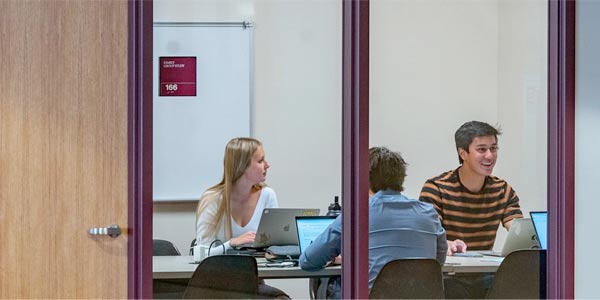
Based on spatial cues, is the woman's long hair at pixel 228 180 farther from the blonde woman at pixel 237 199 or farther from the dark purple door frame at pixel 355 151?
the dark purple door frame at pixel 355 151

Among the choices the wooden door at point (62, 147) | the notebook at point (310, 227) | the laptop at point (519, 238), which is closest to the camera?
the wooden door at point (62, 147)

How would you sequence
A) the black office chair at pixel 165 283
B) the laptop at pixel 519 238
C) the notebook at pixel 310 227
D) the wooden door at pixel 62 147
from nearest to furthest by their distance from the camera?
the wooden door at pixel 62 147
the black office chair at pixel 165 283
the notebook at pixel 310 227
the laptop at pixel 519 238

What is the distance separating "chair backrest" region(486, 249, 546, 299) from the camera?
4270mm

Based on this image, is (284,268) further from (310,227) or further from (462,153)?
(462,153)

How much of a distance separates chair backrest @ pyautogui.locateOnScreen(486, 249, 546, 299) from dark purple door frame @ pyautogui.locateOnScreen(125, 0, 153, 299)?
4.91ft

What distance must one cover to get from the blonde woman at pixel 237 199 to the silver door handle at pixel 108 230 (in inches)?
13.6

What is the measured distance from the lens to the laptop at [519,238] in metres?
4.24

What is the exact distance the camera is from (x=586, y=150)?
13.6ft

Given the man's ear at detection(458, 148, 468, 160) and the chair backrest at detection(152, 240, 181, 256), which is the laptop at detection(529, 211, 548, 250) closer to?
the man's ear at detection(458, 148, 468, 160)

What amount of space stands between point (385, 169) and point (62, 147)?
134cm

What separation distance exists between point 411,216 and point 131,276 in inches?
47.3

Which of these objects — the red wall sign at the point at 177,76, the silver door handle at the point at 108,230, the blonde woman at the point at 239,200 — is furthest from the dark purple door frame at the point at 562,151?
the silver door handle at the point at 108,230

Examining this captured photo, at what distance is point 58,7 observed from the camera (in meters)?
3.96

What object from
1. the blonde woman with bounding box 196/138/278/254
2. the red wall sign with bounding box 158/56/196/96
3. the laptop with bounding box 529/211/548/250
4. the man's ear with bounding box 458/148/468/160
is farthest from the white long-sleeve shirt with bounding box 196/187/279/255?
the laptop with bounding box 529/211/548/250
